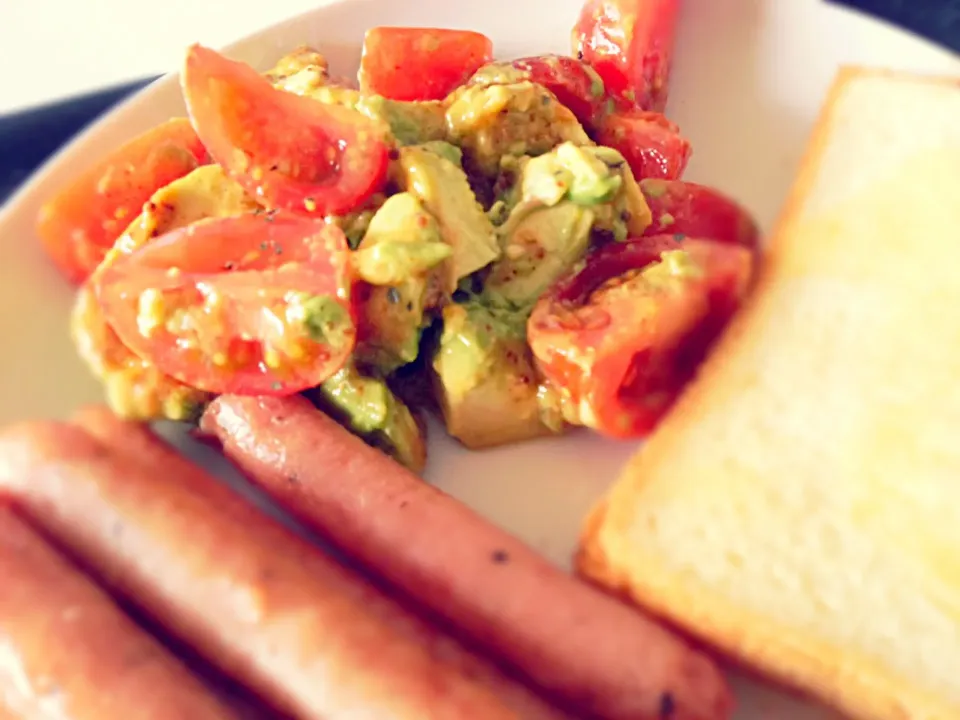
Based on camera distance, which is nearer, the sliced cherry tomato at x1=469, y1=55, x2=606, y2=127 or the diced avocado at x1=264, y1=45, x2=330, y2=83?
the sliced cherry tomato at x1=469, y1=55, x2=606, y2=127

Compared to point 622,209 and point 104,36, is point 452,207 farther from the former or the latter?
point 104,36

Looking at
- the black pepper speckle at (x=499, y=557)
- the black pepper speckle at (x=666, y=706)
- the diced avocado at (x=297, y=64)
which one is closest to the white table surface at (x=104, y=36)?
the diced avocado at (x=297, y=64)

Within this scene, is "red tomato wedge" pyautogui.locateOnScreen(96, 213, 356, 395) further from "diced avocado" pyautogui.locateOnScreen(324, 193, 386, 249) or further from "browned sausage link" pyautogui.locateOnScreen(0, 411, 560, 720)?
"browned sausage link" pyautogui.locateOnScreen(0, 411, 560, 720)

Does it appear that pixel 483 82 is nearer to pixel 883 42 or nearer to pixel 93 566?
pixel 883 42

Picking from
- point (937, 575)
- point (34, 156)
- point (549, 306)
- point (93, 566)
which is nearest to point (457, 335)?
point (549, 306)

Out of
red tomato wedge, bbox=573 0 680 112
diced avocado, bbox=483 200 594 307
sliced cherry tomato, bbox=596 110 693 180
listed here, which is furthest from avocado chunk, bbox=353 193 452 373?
red tomato wedge, bbox=573 0 680 112

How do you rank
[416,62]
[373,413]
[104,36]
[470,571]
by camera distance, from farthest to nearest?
[104,36] → [416,62] → [373,413] → [470,571]

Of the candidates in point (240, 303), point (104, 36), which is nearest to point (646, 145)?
point (240, 303)
